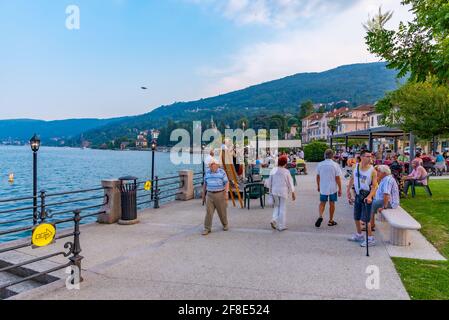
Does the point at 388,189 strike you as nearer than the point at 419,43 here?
Yes

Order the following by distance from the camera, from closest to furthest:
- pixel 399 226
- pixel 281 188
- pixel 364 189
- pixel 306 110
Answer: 1. pixel 399 226
2. pixel 364 189
3. pixel 281 188
4. pixel 306 110

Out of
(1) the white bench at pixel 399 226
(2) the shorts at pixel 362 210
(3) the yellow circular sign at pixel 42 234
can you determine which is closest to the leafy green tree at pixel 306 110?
(1) the white bench at pixel 399 226

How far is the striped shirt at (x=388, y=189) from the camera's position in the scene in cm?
696

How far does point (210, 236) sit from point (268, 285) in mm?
2955

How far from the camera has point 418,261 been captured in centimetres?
573

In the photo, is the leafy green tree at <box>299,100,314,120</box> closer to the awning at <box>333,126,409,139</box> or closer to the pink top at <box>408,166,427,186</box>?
the awning at <box>333,126,409,139</box>

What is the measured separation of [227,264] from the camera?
563 centimetres

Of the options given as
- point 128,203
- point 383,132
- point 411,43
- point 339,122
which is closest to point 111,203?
point 128,203

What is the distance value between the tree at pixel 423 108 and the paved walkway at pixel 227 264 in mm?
13148

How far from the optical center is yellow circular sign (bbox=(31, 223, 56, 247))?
14.5ft

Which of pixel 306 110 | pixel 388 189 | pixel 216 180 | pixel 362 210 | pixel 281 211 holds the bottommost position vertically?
pixel 281 211

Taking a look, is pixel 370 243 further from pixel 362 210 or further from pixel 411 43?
pixel 411 43

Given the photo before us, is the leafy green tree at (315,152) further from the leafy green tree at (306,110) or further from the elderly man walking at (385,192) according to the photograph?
the leafy green tree at (306,110)

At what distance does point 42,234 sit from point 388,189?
610 cm
